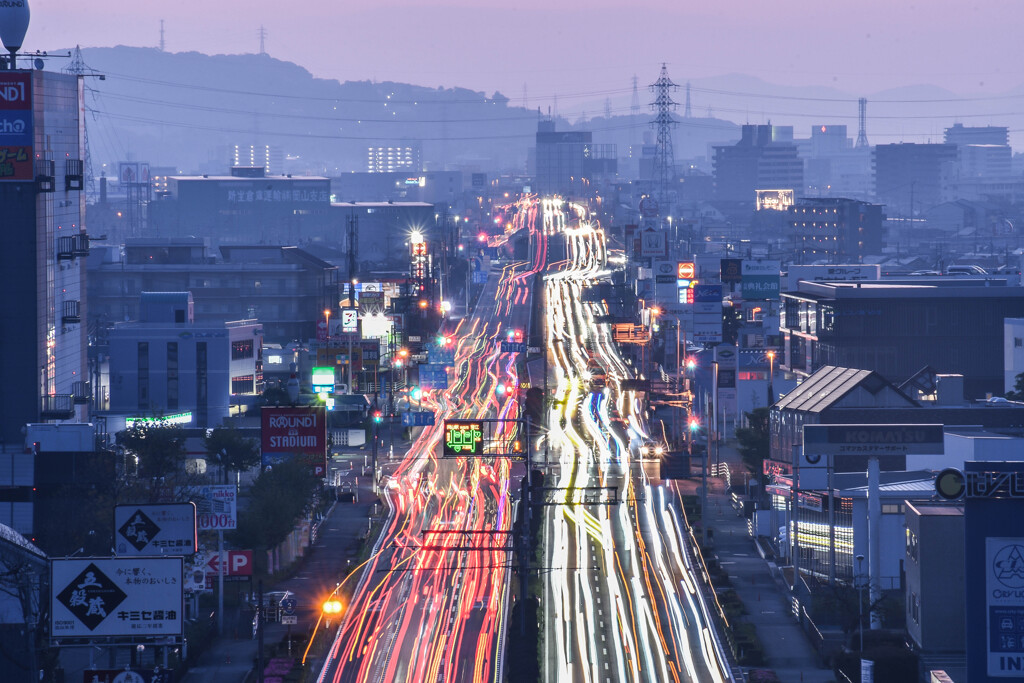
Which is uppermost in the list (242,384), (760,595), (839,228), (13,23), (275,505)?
(13,23)

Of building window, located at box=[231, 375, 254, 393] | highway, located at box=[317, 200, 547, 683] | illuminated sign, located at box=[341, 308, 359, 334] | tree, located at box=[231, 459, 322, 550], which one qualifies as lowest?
highway, located at box=[317, 200, 547, 683]

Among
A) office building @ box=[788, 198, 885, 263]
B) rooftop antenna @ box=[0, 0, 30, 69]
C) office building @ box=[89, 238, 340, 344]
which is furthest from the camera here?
office building @ box=[788, 198, 885, 263]

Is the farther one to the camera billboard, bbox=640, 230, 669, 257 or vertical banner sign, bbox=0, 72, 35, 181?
billboard, bbox=640, 230, 669, 257

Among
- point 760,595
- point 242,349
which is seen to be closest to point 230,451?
point 760,595

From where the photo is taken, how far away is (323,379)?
62.2 metres

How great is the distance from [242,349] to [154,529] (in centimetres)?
4472

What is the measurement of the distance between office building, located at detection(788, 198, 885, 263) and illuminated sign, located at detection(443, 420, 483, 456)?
122492 millimetres

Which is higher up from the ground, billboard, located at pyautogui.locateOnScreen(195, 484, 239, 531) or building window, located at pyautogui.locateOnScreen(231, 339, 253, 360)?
building window, located at pyautogui.locateOnScreen(231, 339, 253, 360)

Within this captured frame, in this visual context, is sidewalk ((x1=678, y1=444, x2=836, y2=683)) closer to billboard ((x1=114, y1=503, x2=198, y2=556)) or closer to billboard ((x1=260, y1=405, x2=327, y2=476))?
billboard ((x1=260, y1=405, x2=327, y2=476))

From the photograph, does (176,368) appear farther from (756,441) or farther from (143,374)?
(756,441)

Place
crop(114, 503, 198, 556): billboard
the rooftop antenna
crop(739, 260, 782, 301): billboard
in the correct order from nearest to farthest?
crop(114, 503, 198, 556): billboard, the rooftop antenna, crop(739, 260, 782, 301): billboard

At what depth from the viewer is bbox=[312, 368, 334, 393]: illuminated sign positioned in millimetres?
62094

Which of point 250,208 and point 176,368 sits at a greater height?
point 250,208

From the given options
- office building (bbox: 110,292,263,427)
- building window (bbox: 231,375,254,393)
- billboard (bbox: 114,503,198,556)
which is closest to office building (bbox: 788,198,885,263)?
building window (bbox: 231,375,254,393)
